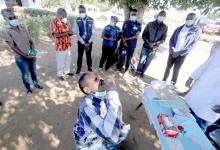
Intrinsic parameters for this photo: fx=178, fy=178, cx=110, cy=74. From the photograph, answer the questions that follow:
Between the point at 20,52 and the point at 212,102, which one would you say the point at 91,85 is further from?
the point at 20,52

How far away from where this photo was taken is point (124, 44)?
17.4 ft

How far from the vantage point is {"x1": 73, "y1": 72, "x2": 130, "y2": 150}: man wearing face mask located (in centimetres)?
172

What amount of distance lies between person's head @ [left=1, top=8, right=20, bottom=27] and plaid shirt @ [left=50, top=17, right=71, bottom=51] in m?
0.97

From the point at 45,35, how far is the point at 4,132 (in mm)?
7418

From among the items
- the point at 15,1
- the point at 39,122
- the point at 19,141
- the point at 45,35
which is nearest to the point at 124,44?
the point at 39,122

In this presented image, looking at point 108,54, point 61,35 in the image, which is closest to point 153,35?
point 108,54

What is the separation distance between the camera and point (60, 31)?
437 centimetres

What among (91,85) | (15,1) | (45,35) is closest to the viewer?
(91,85)

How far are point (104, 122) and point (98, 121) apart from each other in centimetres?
6

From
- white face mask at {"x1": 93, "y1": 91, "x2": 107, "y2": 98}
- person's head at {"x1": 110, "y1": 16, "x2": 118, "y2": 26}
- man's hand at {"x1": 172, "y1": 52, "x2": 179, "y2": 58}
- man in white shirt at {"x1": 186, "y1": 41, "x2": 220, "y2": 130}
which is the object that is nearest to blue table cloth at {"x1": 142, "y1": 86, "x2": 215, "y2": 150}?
man in white shirt at {"x1": 186, "y1": 41, "x2": 220, "y2": 130}

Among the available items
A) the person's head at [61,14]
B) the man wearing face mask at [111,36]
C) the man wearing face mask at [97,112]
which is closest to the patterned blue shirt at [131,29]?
the man wearing face mask at [111,36]

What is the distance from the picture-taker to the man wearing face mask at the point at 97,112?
1.72 metres

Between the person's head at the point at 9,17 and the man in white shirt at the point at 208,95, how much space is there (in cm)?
340

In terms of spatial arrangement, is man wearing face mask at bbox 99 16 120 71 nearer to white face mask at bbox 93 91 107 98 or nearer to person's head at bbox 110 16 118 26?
person's head at bbox 110 16 118 26
